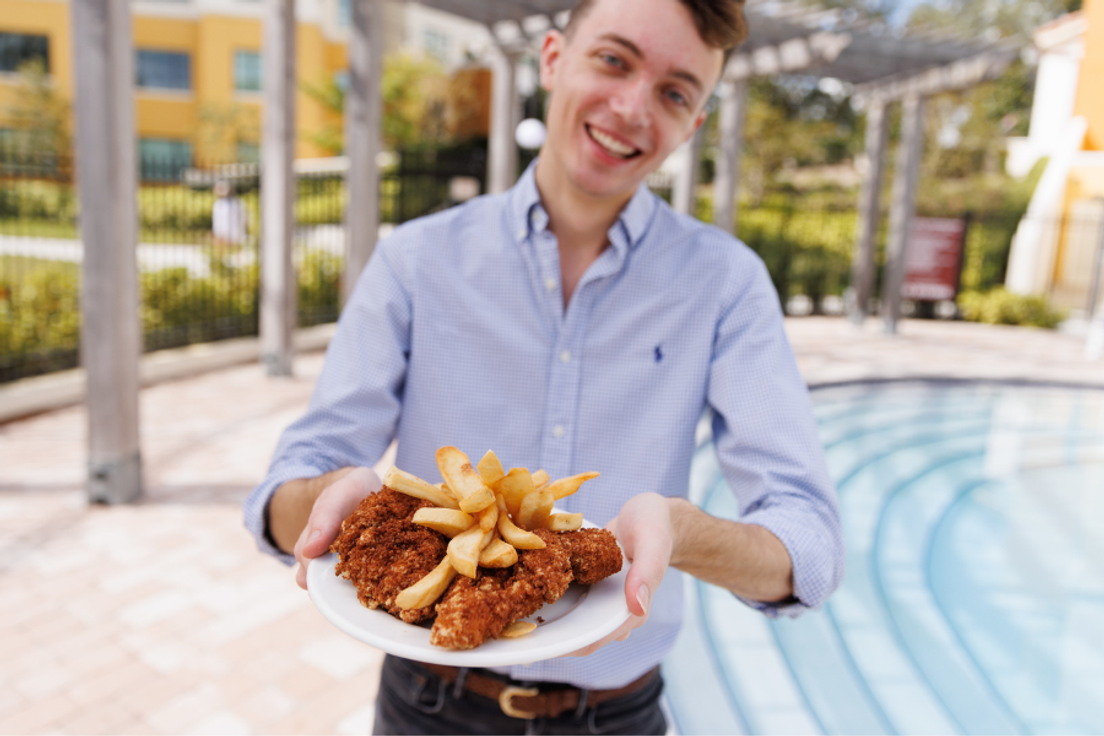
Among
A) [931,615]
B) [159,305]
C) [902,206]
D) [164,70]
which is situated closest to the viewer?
[931,615]

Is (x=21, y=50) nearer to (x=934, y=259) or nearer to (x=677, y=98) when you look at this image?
(x=934, y=259)

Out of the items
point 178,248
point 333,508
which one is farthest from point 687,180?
point 333,508

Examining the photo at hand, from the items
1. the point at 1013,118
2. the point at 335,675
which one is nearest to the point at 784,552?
the point at 335,675

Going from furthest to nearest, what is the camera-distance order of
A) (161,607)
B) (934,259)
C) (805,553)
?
1. (934,259)
2. (161,607)
3. (805,553)

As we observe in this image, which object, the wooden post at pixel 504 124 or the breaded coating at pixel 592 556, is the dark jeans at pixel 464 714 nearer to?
the breaded coating at pixel 592 556

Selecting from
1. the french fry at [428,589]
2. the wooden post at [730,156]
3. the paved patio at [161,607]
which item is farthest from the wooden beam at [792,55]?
the french fry at [428,589]

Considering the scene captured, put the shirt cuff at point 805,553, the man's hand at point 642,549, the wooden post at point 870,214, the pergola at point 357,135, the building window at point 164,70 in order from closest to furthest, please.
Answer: the man's hand at point 642,549, the shirt cuff at point 805,553, the pergola at point 357,135, the wooden post at point 870,214, the building window at point 164,70

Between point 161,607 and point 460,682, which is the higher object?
point 460,682
